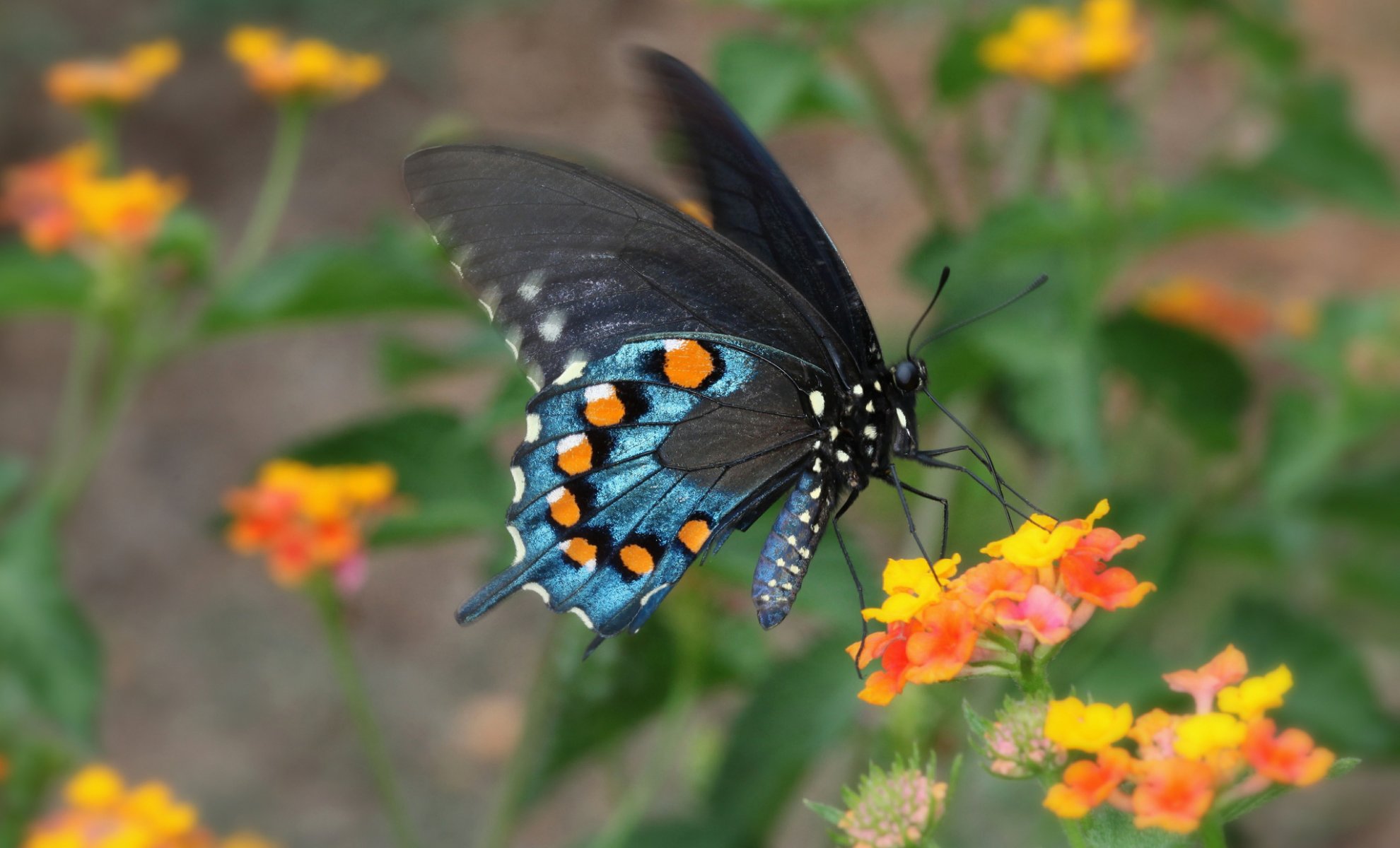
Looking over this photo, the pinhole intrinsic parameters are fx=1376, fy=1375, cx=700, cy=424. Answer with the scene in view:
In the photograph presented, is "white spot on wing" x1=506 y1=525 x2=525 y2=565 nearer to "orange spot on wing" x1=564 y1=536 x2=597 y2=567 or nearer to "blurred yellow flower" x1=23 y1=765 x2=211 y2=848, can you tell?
"orange spot on wing" x1=564 y1=536 x2=597 y2=567

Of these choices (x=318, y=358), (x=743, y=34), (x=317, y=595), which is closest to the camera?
(x=317, y=595)

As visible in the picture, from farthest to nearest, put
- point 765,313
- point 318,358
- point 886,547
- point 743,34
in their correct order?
point 318,358 → point 886,547 → point 743,34 → point 765,313

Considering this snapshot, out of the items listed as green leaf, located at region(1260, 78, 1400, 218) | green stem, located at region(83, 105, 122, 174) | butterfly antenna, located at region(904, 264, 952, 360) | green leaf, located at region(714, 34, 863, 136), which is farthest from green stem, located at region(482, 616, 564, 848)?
green leaf, located at region(1260, 78, 1400, 218)

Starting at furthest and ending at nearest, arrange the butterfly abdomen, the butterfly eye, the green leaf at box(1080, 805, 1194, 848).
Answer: the butterfly eye < the butterfly abdomen < the green leaf at box(1080, 805, 1194, 848)

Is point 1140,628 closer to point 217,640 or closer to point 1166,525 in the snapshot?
point 1166,525

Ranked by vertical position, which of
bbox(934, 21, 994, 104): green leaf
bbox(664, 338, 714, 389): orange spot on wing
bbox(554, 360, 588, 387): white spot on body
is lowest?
bbox(664, 338, 714, 389): orange spot on wing

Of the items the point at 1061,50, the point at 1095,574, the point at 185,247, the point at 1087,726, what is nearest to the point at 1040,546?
the point at 1095,574

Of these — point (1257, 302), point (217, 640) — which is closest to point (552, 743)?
point (1257, 302)
